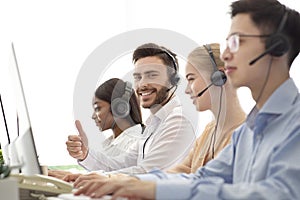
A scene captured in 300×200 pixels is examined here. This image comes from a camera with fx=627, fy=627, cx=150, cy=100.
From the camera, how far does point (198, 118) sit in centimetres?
198

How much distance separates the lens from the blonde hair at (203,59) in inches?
72.5

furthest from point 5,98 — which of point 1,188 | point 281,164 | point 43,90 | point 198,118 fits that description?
point 281,164

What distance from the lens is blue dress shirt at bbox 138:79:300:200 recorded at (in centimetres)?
123

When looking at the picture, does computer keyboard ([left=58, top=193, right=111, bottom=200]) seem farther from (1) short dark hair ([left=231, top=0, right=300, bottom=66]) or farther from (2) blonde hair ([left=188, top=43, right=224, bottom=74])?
(2) blonde hair ([left=188, top=43, right=224, bottom=74])

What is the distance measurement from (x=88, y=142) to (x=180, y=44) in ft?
1.49

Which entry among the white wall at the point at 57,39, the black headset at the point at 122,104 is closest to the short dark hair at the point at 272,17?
the black headset at the point at 122,104

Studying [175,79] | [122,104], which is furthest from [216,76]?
[122,104]

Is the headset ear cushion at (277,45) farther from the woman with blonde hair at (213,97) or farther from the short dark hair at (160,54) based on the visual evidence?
the short dark hair at (160,54)

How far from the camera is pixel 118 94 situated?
224cm

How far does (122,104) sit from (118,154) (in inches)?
7.1

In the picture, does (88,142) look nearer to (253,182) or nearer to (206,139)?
(206,139)

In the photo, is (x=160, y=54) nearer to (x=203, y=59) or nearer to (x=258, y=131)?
(x=203, y=59)

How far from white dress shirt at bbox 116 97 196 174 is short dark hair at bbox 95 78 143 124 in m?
0.14

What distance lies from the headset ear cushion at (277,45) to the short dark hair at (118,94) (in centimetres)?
82
